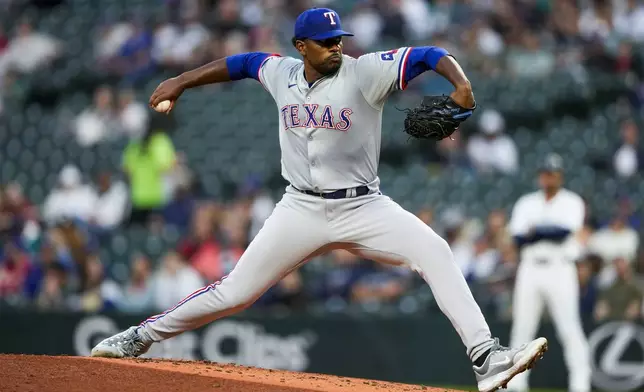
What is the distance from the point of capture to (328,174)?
5984 millimetres

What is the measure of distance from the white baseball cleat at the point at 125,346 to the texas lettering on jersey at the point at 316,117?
151cm

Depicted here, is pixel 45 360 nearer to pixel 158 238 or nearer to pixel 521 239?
pixel 521 239

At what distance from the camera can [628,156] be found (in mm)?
14148

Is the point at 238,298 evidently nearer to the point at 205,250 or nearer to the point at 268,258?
the point at 268,258

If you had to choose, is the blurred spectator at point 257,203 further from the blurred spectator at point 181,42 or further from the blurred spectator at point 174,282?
the blurred spectator at point 181,42

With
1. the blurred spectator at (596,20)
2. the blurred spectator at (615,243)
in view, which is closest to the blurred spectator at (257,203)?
the blurred spectator at (615,243)

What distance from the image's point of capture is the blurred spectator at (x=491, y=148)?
568 inches

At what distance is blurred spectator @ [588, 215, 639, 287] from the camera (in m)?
12.3

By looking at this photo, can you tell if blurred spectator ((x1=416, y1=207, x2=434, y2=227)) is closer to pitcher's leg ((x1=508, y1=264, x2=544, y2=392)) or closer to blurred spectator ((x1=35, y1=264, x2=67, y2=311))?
pitcher's leg ((x1=508, y1=264, x2=544, y2=392))

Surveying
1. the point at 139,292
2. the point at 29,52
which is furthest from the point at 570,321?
the point at 29,52

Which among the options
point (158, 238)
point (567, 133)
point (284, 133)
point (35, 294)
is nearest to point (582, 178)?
point (567, 133)

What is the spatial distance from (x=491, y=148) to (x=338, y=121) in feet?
29.1

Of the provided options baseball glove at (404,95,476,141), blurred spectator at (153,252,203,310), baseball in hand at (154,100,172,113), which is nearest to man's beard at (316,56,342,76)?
baseball glove at (404,95,476,141)

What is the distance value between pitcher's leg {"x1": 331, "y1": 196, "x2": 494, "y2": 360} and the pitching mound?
2.15 feet
